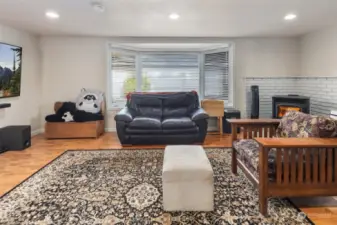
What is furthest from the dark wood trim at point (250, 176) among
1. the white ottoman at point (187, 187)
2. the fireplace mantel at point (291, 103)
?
the fireplace mantel at point (291, 103)

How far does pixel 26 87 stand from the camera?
5465 millimetres

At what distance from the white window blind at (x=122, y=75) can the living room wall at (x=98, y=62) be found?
258 mm

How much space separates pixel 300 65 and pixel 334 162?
454cm

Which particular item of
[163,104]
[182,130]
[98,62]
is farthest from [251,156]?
[98,62]

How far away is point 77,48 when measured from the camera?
6008 mm

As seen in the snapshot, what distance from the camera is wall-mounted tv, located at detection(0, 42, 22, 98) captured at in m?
4.56

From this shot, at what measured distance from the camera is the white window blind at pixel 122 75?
6264 mm

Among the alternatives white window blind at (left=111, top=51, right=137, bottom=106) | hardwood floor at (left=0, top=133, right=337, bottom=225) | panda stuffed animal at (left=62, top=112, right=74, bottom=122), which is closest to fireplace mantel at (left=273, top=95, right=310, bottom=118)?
hardwood floor at (left=0, top=133, right=337, bottom=225)

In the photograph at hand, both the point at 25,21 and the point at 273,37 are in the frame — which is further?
the point at 273,37

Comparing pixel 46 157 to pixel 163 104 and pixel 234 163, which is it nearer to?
pixel 163 104

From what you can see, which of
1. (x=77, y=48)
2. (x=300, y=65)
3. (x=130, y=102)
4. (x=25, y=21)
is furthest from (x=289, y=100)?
(x=25, y=21)

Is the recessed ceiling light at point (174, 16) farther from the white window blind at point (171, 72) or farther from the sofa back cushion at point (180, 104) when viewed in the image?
the white window blind at point (171, 72)

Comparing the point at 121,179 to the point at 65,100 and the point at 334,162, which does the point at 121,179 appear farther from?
the point at 65,100

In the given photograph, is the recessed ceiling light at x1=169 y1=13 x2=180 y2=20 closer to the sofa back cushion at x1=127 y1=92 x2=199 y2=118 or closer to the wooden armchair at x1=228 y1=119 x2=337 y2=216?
the sofa back cushion at x1=127 y1=92 x2=199 y2=118
